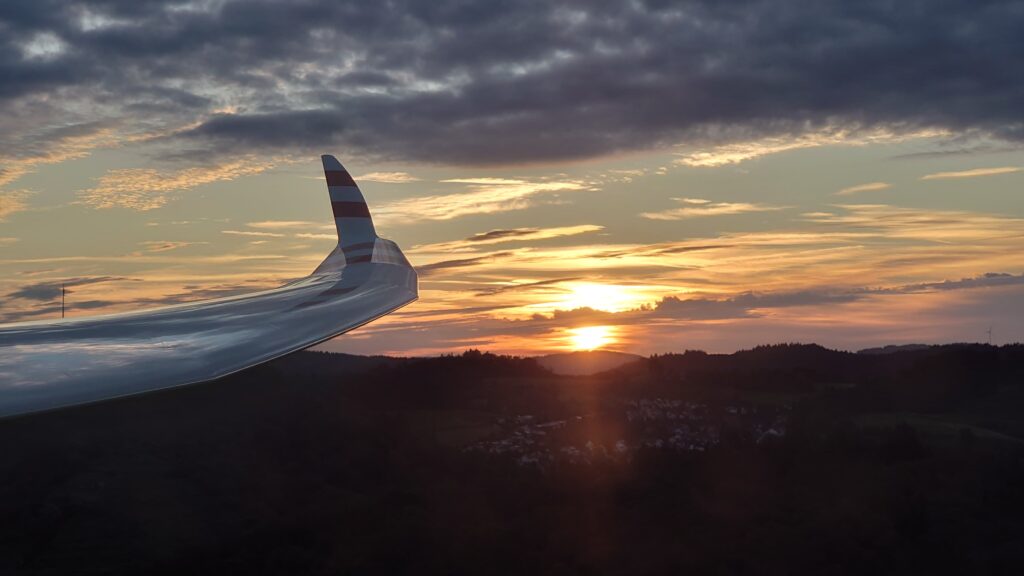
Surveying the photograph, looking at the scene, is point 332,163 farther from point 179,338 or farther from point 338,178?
point 179,338

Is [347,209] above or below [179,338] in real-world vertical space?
above

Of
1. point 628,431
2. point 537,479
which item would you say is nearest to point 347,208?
point 537,479

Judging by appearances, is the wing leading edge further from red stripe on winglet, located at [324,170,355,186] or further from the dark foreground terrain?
the dark foreground terrain

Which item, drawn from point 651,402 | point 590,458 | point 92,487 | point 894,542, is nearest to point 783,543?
point 894,542

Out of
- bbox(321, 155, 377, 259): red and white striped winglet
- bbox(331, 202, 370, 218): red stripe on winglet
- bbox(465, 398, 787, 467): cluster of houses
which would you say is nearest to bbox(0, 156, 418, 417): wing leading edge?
bbox(321, 155, 377, 259): red and white striped winglet

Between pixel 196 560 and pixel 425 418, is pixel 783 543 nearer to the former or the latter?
pixel 425 418

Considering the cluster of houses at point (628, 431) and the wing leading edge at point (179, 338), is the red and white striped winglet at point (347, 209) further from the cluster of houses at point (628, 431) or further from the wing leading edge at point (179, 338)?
the cluster of houses at point (628, 431)

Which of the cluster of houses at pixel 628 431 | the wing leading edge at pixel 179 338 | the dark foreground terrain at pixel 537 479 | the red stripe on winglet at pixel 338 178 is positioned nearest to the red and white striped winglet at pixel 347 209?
the red stripe on winglet at pixel 338 178

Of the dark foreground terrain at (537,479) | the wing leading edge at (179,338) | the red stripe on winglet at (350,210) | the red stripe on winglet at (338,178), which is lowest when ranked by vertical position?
the dark foreground terrain at (537,479)
